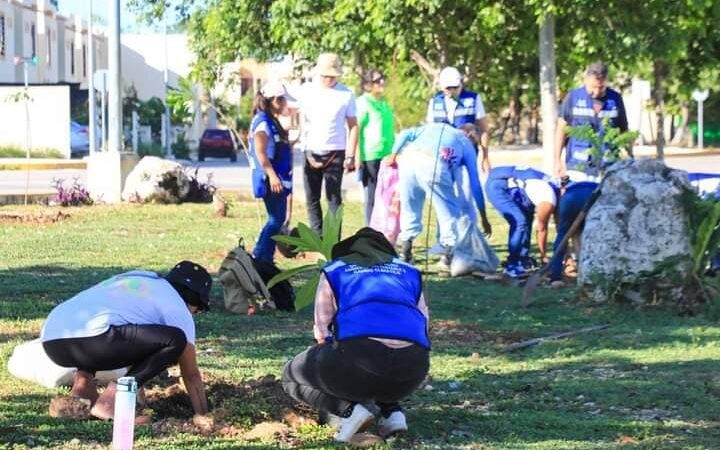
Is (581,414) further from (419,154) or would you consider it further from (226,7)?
(226,7)

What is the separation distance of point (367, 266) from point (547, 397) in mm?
1699

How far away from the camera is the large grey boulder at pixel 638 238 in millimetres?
10562

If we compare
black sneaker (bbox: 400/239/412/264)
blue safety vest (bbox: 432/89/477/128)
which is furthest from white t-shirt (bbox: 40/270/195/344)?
blue safety vest (bbox: 432/89/477/128)

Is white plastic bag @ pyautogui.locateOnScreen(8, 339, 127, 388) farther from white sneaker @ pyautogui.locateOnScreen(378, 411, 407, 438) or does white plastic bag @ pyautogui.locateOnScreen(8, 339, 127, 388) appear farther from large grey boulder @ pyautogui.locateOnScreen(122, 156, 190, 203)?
large grey boulder @ pyautogui.locateOnScreen(122, 156, 190, 203)

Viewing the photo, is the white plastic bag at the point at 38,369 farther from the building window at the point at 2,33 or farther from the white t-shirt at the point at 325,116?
the building window at the point at 2,33

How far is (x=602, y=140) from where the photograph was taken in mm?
11617

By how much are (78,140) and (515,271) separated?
38004 millimetres

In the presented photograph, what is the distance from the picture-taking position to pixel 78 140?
48656 mm

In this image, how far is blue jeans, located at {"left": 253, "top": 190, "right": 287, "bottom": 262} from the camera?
11258 mm

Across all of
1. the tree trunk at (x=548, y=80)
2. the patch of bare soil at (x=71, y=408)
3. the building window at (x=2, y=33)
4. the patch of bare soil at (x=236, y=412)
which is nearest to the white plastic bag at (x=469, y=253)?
the patch of bare soil at (x=236, y=412)

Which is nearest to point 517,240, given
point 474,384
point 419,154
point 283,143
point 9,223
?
point 419,154

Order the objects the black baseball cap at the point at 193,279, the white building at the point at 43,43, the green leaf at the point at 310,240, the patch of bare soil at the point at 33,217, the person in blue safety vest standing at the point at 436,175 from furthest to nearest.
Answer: the white building at the point at 43,43 → the patch of bare soil at the point at 33,217 → the person in blue safety vest standing at the point at 436,175 → the green leaf at the point at 310,240 → the black baseball cap at the point at 193,279

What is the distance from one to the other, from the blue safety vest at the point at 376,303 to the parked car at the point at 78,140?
41.2 metres

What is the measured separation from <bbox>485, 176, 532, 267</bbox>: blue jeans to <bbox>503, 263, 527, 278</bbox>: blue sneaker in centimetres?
3
